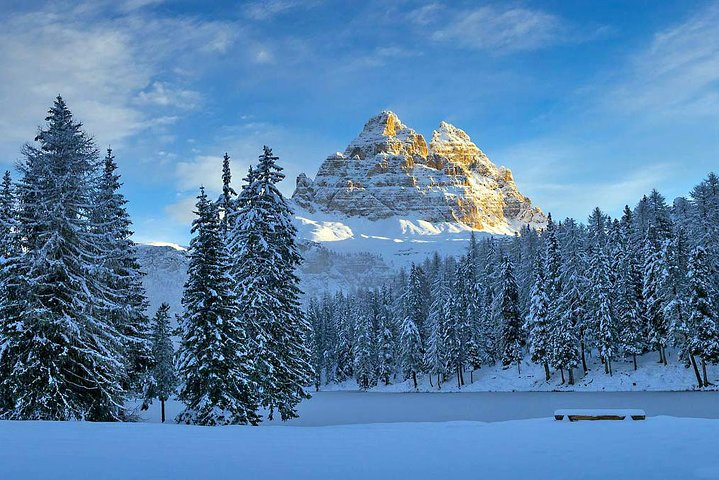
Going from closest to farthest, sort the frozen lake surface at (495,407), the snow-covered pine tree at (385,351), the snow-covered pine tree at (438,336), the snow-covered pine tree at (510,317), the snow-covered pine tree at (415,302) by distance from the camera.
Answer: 1. the frozen lake surface at (495,407)
2. the snow-covered pine tree at (510,317)
3. the snow-covered pine tree at (438,336)
4. the snow-covered pine tree at (415,302)
5. the snow-covered pine tree at (385,351)

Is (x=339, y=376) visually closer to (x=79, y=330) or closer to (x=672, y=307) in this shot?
(x=672, y=307)

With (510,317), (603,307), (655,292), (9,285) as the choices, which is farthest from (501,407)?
(9,285)

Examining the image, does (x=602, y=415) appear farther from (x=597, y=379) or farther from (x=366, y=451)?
(x=597, y=379)

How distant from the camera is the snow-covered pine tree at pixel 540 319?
58.2 m

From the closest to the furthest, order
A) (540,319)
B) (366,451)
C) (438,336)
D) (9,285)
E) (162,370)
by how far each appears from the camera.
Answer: (366,451), (9,285), (162,370), (540,319), (438,336)

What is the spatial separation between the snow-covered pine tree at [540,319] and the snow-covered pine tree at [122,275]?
43.2 meters

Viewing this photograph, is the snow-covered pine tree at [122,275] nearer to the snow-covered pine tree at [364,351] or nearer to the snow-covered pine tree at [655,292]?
the snow-covered pine tree at [655,292]

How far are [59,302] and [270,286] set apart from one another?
9026 mm

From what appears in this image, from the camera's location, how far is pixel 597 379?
2267 inches

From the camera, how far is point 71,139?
2147 centimetres

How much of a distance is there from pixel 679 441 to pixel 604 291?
48850mm

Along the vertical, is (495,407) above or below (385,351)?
below

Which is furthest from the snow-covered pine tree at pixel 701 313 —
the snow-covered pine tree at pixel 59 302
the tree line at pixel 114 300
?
the snow-covered pine tree at pixel 59 302

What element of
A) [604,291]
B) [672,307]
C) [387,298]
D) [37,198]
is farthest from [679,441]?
[387,298]
